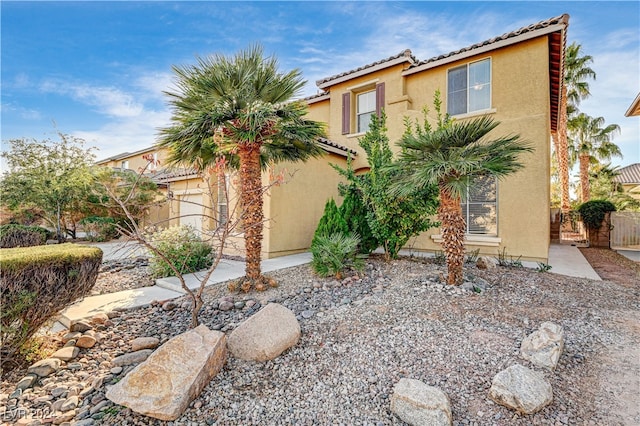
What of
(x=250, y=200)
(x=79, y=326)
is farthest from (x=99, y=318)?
(x=250, y=200)

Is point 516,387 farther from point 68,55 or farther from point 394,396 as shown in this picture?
point 68,55

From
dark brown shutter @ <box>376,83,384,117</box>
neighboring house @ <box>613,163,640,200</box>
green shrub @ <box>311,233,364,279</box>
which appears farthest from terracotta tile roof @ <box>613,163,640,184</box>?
green shrub @ <box>311,233,364,279</box>

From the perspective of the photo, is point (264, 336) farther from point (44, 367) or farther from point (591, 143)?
point (591, 143)

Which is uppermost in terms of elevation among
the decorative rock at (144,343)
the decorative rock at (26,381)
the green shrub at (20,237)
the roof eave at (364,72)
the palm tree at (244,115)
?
the roof eave at (364,72)

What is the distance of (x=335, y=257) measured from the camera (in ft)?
24.1

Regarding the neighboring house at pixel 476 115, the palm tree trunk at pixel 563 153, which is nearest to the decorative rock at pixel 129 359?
the neighboring house at pixel 476 115

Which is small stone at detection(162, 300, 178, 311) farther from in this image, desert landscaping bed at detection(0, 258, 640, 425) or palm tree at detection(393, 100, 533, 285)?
palm tree at detection(393, 100, 533, 285)

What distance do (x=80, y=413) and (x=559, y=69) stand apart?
15.5m

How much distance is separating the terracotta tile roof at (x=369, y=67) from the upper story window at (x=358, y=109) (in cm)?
70

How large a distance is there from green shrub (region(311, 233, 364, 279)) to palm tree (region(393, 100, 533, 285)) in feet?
6.99

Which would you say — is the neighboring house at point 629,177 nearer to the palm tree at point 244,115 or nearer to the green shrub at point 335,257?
the green shrub at point 335,257

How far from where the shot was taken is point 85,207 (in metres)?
17.3

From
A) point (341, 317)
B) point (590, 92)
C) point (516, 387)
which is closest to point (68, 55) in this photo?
point (341, 317)

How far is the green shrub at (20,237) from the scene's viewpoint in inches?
523
